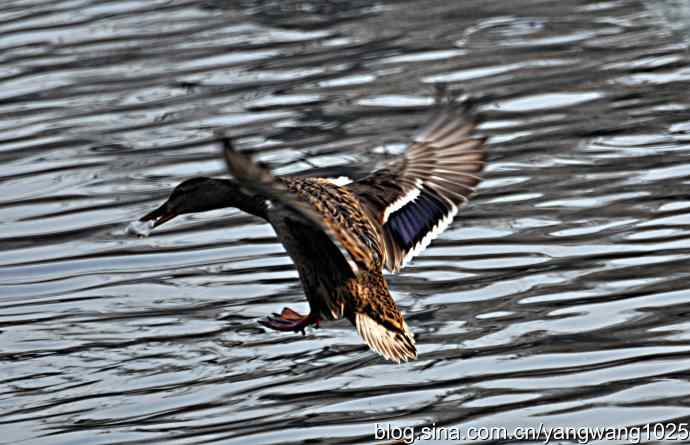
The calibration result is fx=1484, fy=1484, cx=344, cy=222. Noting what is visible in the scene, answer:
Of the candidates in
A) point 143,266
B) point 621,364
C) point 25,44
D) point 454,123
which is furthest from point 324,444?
point 25,44

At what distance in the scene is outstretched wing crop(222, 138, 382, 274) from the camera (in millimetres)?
4957

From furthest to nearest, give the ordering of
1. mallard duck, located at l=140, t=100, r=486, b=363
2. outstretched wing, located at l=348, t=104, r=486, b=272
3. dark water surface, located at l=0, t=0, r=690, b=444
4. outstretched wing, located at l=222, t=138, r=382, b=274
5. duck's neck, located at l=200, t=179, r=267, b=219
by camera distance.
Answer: outstretched wing, located at l=348, t=104, r=486, b=272
duck's neck, located at l=200, t=179, r=267, b=219
dark water surface, located at l=0, t=0, r=690, b=444
mallard duck, located at l=140, t=100, r=486, b=363
outstretched wing, located at l=222, t=138, r=382, b=274

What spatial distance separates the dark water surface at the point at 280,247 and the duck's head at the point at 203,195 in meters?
0.72

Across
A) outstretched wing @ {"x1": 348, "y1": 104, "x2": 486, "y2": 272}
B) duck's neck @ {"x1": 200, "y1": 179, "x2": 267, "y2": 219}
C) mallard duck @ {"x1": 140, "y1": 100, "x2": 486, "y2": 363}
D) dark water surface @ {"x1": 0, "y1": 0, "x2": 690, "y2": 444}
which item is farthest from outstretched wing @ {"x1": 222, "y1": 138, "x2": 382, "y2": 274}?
dark water surface @ {"x1": 0, "y1": 0, "x2": 690, "y2": 444}

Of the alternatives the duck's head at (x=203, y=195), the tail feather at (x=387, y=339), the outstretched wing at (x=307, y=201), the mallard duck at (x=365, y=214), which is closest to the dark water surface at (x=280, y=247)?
the tail feather at (x=387, y=339)

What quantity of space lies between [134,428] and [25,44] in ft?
26.0

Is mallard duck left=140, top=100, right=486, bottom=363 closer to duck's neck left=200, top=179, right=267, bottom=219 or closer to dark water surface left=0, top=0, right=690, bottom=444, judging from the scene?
duck's neck left=200, top=179, right=267, bottom=219

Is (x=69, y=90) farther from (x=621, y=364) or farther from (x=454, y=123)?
(x=621, y=364)

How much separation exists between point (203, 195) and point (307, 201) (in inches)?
29.1

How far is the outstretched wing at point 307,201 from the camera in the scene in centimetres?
496

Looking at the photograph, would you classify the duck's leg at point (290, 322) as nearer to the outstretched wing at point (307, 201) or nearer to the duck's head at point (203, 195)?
the outstretched wing at point (307, 201)

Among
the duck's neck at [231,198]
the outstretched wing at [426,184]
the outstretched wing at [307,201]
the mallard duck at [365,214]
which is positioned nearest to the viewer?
the outstretched wing at [307,201]

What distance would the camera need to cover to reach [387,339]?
19.4 feet

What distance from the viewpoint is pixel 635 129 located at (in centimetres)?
946
